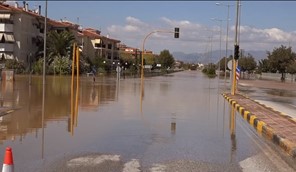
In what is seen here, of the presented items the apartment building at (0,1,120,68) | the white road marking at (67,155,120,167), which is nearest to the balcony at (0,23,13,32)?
the apartment building at (0,1,120,68)

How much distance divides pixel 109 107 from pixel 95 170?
498 inches

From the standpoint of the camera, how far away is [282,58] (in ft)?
300

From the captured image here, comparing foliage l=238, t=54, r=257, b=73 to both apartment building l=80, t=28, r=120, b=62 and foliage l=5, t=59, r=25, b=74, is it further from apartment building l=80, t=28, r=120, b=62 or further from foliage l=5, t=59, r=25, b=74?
foliage l=5, t=59, r=25, b=74

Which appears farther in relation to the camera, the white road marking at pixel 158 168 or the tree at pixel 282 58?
the tree at pixel 282 58

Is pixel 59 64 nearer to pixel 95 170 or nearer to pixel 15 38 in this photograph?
pixel 15 38

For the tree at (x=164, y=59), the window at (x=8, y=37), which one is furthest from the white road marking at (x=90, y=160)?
the tree at (x=164, y=59)

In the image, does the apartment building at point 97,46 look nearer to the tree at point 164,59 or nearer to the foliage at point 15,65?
the foliage at point 15,65

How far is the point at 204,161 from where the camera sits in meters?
8.99

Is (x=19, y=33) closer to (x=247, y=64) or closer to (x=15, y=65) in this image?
(x=15, y=65)

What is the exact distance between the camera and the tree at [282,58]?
90625mm

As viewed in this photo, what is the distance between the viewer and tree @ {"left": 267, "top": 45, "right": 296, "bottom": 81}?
90625mm

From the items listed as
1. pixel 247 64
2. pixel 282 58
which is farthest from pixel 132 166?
pixel 247 64

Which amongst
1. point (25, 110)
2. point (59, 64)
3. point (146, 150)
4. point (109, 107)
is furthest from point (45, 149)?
point (59, 64)

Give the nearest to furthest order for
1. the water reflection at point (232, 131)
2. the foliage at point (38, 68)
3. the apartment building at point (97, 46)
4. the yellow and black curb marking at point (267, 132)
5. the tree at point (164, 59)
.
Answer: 1. the water reflection at point (232, 131)
2. the yellow and black curb marking at point (267, 132)
3. the foliage at point (38, 68)
4. the apartment building at point (97, 46)
5. the tree at point (164, 59)
